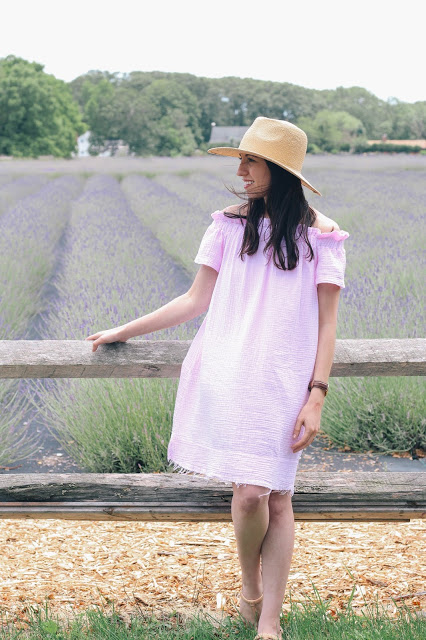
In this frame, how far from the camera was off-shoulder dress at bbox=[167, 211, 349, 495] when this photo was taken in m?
1.96

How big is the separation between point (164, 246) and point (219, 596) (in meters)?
8.61

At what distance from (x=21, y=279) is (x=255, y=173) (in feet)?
18.4

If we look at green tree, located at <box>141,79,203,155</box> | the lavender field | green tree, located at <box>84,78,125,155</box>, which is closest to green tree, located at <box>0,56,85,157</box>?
green tree, located at <box>84,78,125,155</box>

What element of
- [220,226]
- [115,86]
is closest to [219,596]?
[220,226]

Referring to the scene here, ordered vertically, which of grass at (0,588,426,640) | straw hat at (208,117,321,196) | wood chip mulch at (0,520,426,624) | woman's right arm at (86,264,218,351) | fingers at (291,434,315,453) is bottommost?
wood chip mulch at (0,520,426,624)

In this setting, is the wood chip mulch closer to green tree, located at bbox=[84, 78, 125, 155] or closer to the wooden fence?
the wooden fence

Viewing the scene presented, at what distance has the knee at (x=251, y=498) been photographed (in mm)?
1957

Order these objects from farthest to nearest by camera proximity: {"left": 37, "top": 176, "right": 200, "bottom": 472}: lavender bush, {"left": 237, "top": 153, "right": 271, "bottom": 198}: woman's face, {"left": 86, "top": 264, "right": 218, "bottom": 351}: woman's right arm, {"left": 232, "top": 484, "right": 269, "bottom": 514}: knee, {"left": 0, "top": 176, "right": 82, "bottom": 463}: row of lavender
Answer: {"left": 0, "top": 176, "right": 82, "bottom": 463}: row of lavender
{"left": 37, "top": 176, "right": 200, "bottom": 472}: lavender bush
{"left": 86, "top": 264, "right": 218, "bottom": 351}: woman's right arm
{"left": 237, "top": 153, "right": 271, "bottom": 198}: woman's face
{"left": 232, "top": 484, "right": 269, "bottom": 514}: knee

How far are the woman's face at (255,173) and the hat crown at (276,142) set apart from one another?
0.05 metres

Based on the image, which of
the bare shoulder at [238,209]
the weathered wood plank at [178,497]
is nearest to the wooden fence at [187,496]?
the weathered wood plank at [178,497]

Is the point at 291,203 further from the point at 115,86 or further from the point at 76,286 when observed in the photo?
the point at 115,86

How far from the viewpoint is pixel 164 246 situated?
35.9 ft

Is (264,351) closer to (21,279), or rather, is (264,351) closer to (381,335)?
(381,335)

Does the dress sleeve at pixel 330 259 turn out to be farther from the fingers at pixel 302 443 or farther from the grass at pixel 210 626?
the grass at pixel 210 626
